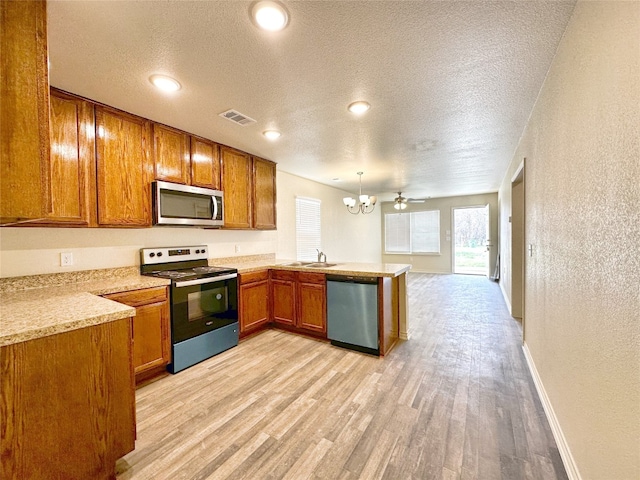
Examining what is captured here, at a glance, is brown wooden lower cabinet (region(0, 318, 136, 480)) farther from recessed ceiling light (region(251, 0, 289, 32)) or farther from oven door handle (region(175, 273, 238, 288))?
recessed ceiling light (region(251, 0, 289, 32))

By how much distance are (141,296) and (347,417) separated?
6.36 ft

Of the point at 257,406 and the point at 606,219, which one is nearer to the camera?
the point at 606,219

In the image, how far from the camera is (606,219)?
3.71ft

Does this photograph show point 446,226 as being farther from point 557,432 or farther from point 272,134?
point 557,432

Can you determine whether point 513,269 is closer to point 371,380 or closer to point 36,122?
point 371,380

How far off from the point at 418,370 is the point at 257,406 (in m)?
1.51

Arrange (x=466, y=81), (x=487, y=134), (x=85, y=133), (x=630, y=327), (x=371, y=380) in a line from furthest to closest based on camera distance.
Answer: (x=487, y=134) < (x=371, y=380) < (x=85, y=133) < (x=466, y=81) < (x=630, y=327)

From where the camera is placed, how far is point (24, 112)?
3.84ft

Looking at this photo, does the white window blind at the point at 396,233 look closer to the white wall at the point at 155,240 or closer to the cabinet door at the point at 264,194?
the white wall at the point at 155,240

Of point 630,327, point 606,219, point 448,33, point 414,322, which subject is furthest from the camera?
point 414,322

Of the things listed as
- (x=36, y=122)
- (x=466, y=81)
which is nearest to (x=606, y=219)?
(x=466, y=81)

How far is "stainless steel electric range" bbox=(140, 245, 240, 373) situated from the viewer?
2605 millimetres

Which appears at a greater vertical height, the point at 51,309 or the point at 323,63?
the point at 323,63

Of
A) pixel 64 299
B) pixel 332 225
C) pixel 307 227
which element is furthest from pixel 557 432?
pixel 332 225
